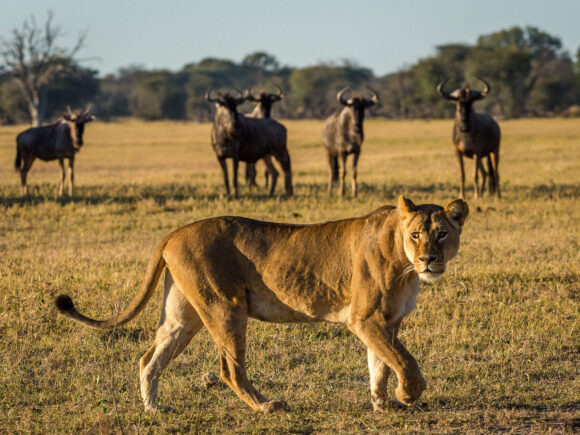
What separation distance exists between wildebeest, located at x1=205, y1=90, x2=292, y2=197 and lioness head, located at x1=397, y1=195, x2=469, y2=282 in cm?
1365

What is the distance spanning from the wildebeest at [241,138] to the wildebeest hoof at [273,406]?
13225 mm

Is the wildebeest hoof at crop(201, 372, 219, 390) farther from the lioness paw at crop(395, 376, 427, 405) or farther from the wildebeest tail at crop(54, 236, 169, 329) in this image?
the lioness paw at crop(395, 376, 427, 405)

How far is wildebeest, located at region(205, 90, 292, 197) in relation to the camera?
61.9 feet

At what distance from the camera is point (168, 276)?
18.5ft

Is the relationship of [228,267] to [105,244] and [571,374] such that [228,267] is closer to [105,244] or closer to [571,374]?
[571,374]

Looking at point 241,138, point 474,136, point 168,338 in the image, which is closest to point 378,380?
point 168,338

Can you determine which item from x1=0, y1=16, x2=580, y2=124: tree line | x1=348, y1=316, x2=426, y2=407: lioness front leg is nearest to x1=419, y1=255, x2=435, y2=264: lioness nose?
x1=348, y1=316, x2=426, y2=407: lioness front leg

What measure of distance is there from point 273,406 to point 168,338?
0.88 m

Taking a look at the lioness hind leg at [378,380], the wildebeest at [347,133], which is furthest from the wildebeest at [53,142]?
the lioness hind leg at [378,380]

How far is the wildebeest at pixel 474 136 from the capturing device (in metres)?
17.9

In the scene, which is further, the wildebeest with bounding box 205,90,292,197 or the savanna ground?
the wildebeest with bounding box 205,90,292,197

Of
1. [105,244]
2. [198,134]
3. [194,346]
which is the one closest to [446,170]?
[105,244]

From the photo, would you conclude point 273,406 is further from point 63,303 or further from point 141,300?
point 63,303

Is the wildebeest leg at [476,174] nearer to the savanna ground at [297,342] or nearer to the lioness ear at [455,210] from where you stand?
the savanna ground at [297,342]
